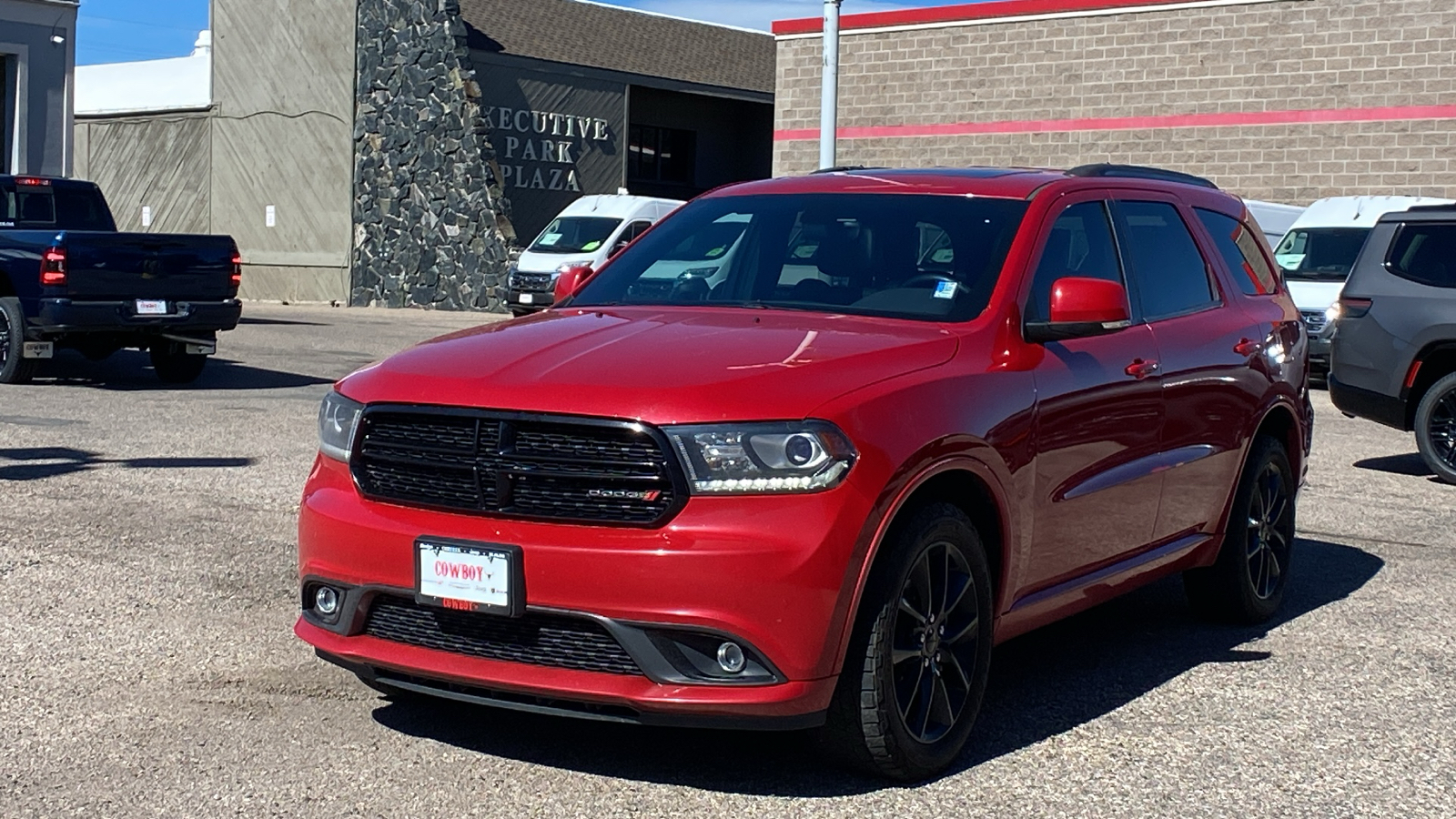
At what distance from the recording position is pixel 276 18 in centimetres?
3775

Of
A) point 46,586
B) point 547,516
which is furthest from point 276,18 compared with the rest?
point 547,516

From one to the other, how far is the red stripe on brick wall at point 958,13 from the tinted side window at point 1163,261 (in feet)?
85.6

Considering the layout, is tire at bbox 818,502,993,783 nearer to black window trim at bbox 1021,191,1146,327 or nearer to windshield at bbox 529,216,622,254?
black window trim at bbox 1021,191,1146,327

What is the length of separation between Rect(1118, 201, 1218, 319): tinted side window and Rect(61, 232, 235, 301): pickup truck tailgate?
1083 cm

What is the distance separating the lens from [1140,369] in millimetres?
6191

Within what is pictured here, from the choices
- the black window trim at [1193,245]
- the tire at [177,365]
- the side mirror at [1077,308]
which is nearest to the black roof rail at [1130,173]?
the black window trim at [1193,245]

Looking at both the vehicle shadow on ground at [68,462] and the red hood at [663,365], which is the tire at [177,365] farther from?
the red hood at [663,365]

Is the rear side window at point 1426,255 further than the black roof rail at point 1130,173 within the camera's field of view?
Yes

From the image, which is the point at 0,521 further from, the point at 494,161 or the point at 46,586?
the point at 494,161

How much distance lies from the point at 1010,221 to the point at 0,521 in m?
5.29

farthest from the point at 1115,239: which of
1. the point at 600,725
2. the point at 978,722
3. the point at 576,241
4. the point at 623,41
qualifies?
the point at 623,41

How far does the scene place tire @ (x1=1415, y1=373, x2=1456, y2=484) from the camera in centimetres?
1216

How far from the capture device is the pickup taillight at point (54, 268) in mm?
15094

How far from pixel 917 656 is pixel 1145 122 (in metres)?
28.9
